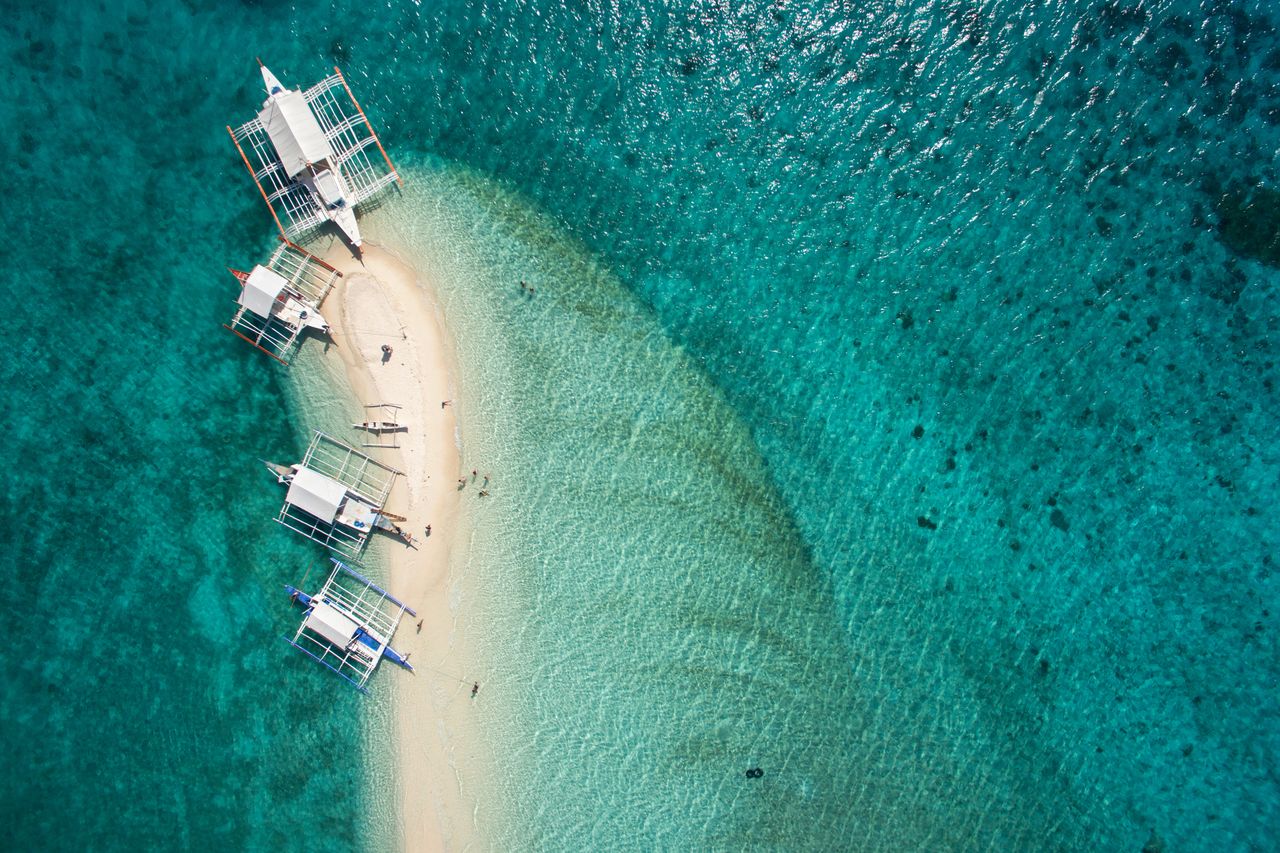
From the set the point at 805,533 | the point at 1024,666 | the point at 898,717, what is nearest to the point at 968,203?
the point at 805,533

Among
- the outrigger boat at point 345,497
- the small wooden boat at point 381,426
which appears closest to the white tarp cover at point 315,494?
the outrigger boat at point 345,497

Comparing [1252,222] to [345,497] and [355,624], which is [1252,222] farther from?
[355,624]

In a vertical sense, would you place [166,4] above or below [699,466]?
above

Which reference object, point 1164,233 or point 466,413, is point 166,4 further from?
point 1164,233

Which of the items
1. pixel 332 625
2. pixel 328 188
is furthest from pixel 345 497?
pixel 328 188

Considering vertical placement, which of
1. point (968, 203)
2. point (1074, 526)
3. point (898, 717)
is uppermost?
point (968, 203)

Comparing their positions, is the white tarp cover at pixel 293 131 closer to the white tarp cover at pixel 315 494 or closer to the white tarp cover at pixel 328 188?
the white tarp cover at pixel 328 188
